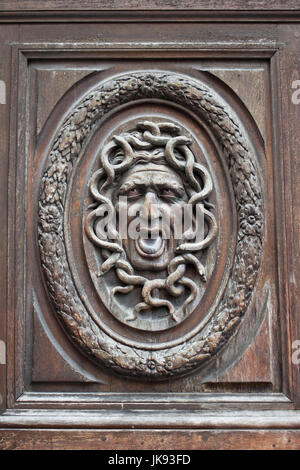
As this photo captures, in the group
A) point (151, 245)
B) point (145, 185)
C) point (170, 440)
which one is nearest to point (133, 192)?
point (145, 185)

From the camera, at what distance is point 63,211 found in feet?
4.22

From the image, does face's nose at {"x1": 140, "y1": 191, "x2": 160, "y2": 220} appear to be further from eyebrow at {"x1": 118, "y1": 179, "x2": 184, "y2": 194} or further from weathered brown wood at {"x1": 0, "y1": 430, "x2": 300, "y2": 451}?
weathered brown wood at {"x1": 0, "y1": 430, "x2": 300, "y2": 451}

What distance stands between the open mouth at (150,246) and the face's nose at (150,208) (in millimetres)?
45

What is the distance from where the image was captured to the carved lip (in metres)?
1.26

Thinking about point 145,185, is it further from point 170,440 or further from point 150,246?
point 170,440

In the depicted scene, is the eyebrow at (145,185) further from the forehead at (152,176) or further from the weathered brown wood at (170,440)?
the weathered brown wood at (170,440)

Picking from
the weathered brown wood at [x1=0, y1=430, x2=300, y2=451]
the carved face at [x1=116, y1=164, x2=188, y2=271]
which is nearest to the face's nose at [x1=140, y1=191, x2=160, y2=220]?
the carved face at [x1=116, y1=164, x2=188, y2=271]

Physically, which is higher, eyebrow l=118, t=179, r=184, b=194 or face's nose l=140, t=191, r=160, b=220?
eyebrow l=118, t=179, r=184, b=194

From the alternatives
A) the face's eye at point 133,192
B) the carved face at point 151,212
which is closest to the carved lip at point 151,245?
the carved face at point 151,212

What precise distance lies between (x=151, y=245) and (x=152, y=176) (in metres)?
0.17

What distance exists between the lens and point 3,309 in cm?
126

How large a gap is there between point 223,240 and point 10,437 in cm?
70

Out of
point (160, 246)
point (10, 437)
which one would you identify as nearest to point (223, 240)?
point (160, 246)

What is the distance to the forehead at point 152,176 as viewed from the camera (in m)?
1.28
